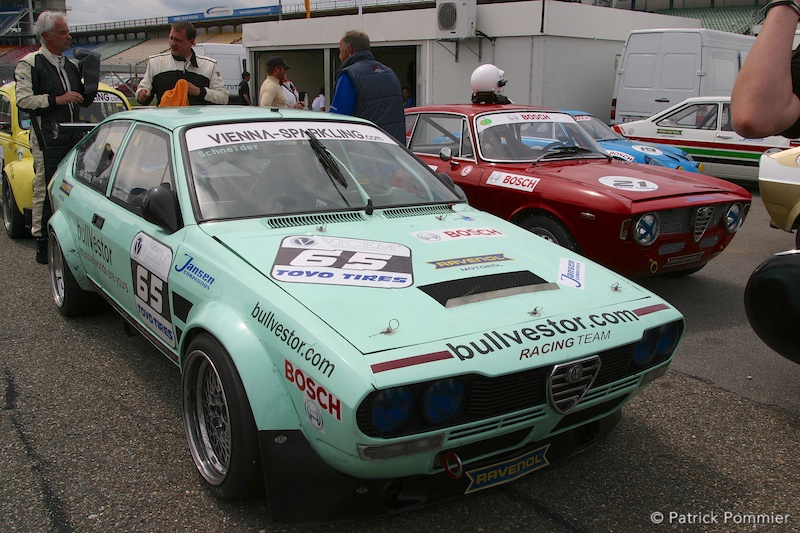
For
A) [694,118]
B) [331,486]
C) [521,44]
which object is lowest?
[331,486]

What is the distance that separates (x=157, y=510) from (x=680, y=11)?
3710 centimetres

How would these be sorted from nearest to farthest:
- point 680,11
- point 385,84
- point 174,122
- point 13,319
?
point 174,122 → point 13,319 → point 385,84 → point 680,11

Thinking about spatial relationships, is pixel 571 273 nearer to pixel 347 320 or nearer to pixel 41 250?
pixel 347 320

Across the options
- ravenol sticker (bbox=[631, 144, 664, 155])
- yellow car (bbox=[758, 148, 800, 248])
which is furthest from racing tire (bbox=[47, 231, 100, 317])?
ravenol sticker (bbox=[631, 144, 664, 155])

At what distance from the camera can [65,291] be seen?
4.39 meters

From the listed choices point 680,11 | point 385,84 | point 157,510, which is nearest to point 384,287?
point 157,510

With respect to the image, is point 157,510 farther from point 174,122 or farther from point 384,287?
point 174,122

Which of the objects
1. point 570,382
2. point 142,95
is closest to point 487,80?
point 142,95

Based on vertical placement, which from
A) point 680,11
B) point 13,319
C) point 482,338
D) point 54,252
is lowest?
point 13,319

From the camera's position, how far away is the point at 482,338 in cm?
225

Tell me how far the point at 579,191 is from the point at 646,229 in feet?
1.84

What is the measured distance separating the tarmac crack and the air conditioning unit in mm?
13196

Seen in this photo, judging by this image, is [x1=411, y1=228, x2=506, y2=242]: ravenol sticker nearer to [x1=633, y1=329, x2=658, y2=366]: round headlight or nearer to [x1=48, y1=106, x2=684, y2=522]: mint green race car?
[x1=48, y1=106, x2=684, y2=522]: mint green race car

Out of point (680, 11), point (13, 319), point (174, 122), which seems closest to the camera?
point (174, 122)
